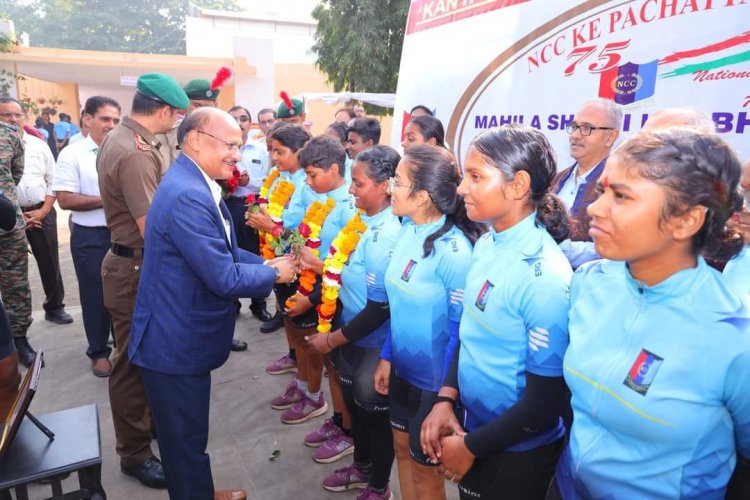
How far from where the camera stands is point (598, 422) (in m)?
1.38

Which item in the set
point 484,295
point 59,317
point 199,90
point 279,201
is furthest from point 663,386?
point 59,317

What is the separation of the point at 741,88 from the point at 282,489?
340cm

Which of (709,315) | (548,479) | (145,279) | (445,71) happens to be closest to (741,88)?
(709,315)

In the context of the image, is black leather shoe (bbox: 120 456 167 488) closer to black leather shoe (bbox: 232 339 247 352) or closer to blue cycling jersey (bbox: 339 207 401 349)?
blue cycling jersey (bbox: 339 207 401 349)

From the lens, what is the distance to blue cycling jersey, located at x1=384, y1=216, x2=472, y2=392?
7.04 ft

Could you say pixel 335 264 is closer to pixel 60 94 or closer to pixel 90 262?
pixel 90 262

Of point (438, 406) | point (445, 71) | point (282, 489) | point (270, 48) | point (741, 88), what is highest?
point (270, 48)

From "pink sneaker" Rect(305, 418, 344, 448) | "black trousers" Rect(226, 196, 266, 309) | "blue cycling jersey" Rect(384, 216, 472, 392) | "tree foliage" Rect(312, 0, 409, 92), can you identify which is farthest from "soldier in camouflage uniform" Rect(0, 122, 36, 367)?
"tree foliage" Rect(312, 0, 409, 92)

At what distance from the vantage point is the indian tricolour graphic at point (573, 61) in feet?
8.96

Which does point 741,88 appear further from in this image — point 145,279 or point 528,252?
point 145,279

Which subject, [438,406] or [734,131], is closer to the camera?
[438,406]

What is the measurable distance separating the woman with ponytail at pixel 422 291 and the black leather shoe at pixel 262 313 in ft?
11.6

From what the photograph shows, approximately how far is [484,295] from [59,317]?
18.1 ft

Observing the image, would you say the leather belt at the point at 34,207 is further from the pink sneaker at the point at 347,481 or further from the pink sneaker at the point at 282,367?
the pink sneaker at the point at 347,481
